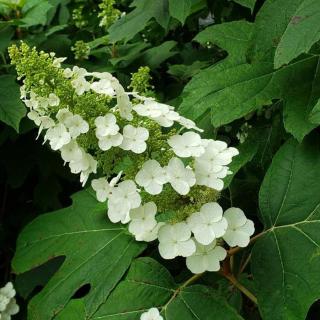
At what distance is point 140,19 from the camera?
2666mm

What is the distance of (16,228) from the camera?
3.60 metres

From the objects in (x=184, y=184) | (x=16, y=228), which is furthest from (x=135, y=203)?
(x=16, y=228)

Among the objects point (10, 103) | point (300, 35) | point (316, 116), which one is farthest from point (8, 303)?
point (300, 35)

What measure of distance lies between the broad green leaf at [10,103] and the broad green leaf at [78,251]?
45cm

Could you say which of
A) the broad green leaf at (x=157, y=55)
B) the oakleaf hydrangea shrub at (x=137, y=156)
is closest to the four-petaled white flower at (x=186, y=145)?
the oakleaf hydrangea shrub at (x=137, y=156)

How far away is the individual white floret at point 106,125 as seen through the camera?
1.48 meters

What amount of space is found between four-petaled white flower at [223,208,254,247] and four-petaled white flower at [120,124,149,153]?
33 cm

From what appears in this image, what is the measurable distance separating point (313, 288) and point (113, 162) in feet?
2.14

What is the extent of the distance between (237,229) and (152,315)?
0.37 metres

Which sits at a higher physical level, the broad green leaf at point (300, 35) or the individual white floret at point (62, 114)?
the individual white floret at point (62, 114)

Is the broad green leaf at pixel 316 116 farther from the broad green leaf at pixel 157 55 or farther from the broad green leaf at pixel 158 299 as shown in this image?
the broad green leaf at pixel 157 55

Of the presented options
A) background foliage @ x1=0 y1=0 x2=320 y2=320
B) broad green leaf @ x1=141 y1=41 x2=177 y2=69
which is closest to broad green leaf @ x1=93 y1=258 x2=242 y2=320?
background foliage @ x1=0 y1=0 x2=320 y2=320

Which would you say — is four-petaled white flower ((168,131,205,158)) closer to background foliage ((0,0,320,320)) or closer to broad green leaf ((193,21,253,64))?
background foliage ((0,0,320,320))

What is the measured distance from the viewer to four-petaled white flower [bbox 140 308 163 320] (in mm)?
1747
